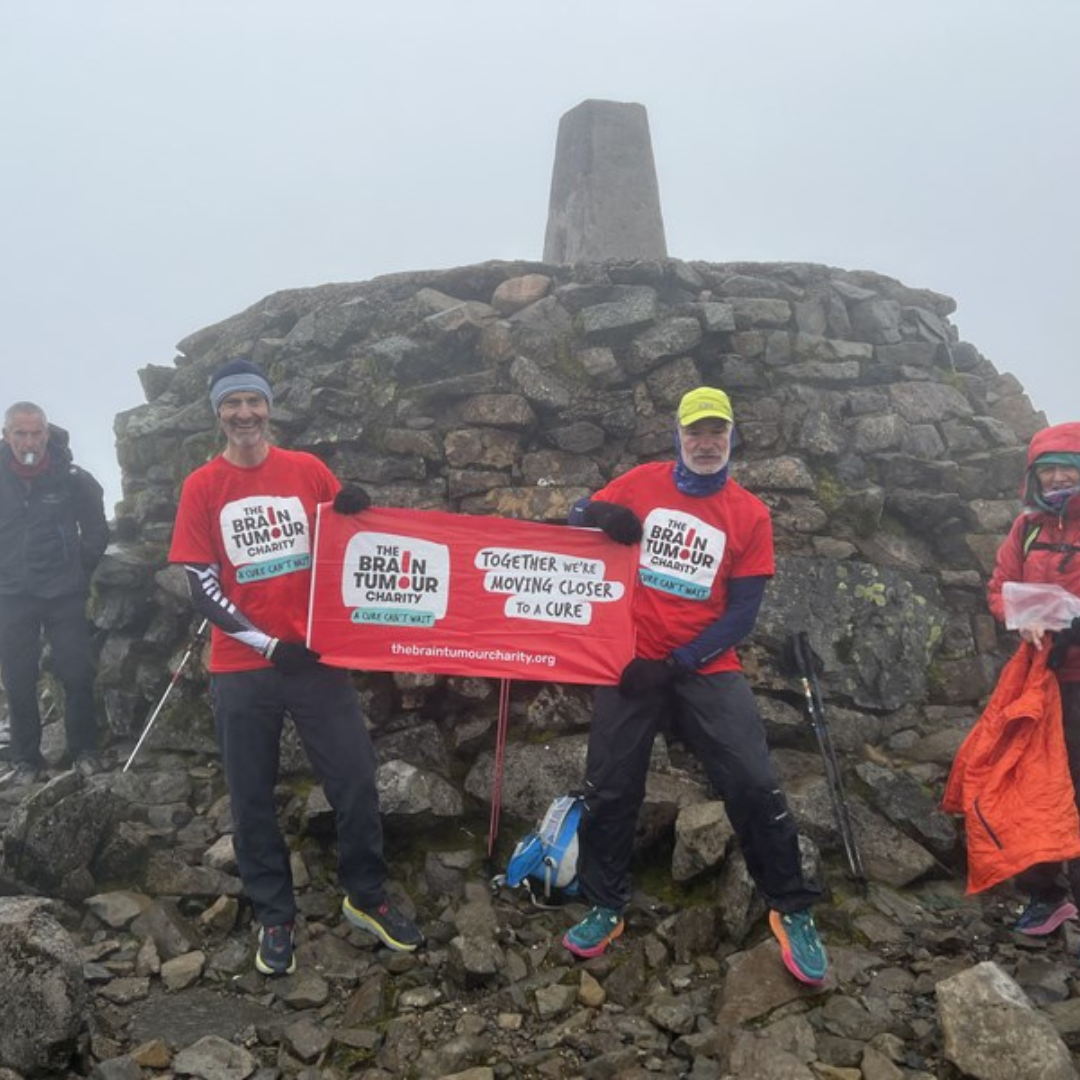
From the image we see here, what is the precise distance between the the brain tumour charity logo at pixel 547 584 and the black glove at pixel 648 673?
2.99 ft

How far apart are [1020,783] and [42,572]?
8.38 metres

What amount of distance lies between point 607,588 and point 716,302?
5255 mm

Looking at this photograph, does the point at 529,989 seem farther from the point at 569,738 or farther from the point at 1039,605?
the point at 1039,605

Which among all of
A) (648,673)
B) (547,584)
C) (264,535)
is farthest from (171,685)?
(648,673)

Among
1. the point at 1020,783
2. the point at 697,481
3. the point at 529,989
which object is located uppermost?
the point at 697,481

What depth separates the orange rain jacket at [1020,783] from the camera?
5184 millimetres

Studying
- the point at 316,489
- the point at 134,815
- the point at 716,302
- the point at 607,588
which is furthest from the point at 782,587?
the point at 134,815

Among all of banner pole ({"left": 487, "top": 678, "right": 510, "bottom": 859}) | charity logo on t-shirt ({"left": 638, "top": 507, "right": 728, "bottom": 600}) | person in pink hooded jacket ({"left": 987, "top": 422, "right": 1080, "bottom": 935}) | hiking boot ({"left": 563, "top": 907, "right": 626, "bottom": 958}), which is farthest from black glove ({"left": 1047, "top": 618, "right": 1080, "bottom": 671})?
banner pole ({"left": 487, "top": 678, "right": 510, "bottom": 859})

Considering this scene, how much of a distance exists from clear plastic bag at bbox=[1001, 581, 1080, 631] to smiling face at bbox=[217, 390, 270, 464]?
15.9 ft

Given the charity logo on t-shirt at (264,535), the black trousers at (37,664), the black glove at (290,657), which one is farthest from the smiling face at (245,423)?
the black trousers at (37,664)

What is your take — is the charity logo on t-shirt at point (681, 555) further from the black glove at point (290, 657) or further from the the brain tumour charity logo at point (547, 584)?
the black glove at point (290, 657)

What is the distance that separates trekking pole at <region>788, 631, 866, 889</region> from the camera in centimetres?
622

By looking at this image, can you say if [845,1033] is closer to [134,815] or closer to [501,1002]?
[501,1002]

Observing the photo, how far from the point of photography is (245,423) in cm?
555
